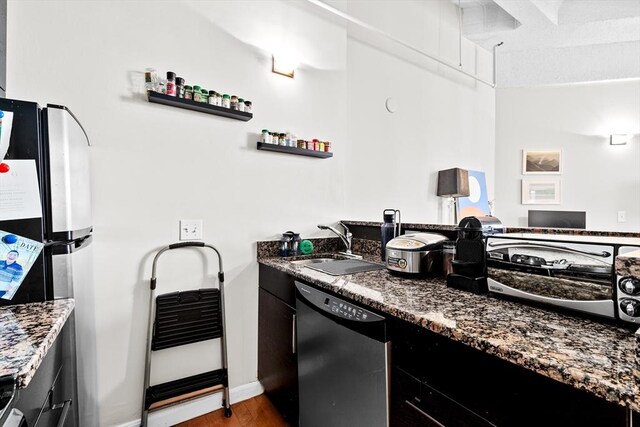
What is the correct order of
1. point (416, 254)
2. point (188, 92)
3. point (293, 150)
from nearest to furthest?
point (416, 254)
point (188, 92)
point (293, 150)

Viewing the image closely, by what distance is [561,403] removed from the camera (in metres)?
0.66

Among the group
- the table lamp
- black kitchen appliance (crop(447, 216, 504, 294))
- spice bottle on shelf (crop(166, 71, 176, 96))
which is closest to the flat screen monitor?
the table lamp

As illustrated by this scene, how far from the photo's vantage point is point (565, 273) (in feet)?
2.98

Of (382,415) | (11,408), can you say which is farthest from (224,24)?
(382,415)

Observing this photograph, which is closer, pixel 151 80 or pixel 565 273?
pixel 565 273

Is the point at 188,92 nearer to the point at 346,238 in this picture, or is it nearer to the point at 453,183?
the point at 346,238

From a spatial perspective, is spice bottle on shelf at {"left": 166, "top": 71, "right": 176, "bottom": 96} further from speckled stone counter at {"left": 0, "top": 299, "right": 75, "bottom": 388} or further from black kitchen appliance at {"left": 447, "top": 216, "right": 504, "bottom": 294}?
black kitchen appliance at {"left": 447, "top": 216, "right": 504, "bottom": 294}

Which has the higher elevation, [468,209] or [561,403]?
[468,209]

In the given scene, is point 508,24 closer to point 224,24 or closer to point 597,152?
point 597,152

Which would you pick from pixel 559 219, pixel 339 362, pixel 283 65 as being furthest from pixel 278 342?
pixel 559 219

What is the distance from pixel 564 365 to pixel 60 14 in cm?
227

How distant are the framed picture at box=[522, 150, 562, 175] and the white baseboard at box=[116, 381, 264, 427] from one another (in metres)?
3.91

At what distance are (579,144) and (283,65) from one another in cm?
374

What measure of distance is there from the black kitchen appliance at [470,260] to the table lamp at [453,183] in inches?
76.2
